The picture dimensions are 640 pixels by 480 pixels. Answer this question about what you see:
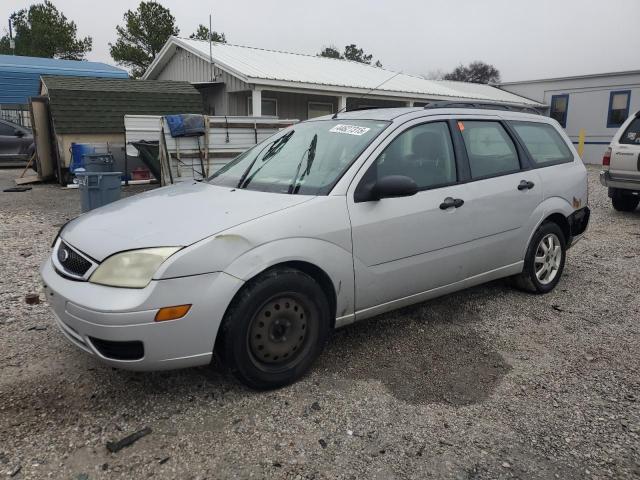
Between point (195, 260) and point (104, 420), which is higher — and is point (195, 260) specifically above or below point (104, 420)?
above

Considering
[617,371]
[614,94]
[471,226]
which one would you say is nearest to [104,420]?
[471,226]

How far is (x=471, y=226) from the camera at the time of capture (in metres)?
3.91

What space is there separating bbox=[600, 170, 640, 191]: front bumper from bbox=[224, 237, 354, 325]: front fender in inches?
288

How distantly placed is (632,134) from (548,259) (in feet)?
17.3

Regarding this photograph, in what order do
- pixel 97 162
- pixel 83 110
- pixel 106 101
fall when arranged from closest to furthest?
pixel 97 162
pixel 83 110
pixel 106 101

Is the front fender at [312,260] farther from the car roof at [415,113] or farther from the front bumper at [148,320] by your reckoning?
the car roof at [415,113]

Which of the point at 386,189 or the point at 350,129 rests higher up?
the point at 350,129

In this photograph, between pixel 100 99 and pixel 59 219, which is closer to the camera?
pixel 59 219

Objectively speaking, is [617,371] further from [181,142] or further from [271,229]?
[181,142]

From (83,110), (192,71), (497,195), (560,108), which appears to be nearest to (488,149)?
(497,195)

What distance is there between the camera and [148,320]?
101 inches

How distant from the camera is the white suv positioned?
27.6 ft

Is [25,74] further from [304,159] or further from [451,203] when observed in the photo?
[451,203]

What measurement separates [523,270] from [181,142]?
6.84 meters
